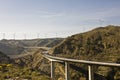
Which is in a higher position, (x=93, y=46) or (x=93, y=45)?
(x=93, y=45)

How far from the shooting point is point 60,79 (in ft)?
391

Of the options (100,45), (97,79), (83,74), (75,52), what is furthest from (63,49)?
(97,79)

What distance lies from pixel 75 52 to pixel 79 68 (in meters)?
32.2

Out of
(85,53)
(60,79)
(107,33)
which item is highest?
(107,33)

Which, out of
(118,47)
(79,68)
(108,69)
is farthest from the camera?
(118,47)

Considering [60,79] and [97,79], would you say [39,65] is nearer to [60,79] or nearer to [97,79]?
[60,79]

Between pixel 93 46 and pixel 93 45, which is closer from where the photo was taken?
pixel 93 46

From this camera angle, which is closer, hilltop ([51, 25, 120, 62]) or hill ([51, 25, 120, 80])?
hill ([51, 25, 120, 80])

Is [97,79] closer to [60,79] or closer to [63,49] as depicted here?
[60,79]

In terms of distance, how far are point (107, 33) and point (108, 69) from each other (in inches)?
2106

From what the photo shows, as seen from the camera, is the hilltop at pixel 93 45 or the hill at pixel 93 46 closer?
the hill at pixel 93 46

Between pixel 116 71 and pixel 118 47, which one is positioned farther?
pixel 118 47

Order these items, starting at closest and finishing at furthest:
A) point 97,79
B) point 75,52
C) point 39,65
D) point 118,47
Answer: point 97,79
point 118,47
point 75,52
point 39,65

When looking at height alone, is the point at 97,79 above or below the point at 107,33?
below
